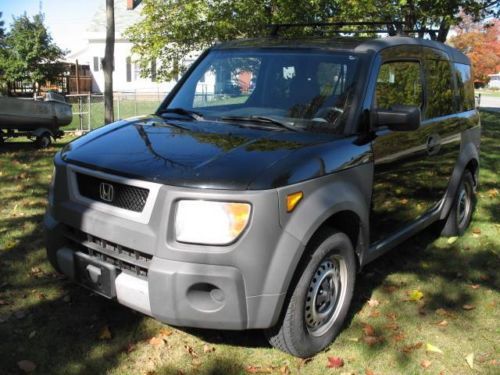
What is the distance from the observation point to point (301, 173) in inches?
115

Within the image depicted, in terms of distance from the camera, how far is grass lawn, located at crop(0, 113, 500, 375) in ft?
10.7

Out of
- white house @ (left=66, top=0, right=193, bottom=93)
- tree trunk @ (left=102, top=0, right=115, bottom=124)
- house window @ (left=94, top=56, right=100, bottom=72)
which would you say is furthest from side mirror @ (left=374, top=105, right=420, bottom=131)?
house window @ (left=94, top=56, right=100, bottom=72)

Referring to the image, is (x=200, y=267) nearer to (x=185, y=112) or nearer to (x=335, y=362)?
(x=335, y=362)

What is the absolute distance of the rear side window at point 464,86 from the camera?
5160 mm

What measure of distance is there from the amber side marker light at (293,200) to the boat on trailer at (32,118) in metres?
8.63

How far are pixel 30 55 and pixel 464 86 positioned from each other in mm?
30305

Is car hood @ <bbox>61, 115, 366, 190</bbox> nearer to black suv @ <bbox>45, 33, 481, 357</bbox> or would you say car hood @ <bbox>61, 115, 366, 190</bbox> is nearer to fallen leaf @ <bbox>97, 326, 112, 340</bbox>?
black suv @ <bbox>45, 33, 481, 357</bbox>

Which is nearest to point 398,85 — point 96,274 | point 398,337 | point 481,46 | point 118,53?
point 398,337

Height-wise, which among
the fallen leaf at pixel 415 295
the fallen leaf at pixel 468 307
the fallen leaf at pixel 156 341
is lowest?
the fallen leaf at pixel 468 307

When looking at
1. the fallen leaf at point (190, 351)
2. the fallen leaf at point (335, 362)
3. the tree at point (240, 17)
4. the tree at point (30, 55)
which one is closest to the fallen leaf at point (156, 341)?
the fallen leaf at point (190, 351)

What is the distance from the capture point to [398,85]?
4117mm

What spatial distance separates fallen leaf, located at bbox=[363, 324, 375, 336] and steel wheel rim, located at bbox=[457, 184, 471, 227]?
2.25m

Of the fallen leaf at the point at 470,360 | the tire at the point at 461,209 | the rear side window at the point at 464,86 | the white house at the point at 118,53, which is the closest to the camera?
the fallen leaf at the point at 470,360

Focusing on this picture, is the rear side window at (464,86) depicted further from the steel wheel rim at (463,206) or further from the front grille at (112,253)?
the front grille at (112,253)
